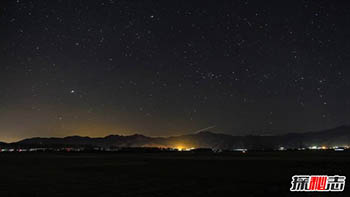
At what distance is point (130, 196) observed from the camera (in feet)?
69.8

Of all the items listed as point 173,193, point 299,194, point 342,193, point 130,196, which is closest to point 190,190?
point 173,193

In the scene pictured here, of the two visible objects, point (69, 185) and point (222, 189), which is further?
point (69, 185)

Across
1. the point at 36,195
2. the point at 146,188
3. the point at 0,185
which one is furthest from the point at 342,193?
the point at 0,185

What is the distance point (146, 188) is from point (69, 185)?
5.56 metres

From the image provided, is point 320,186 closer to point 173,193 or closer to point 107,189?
point 173,193

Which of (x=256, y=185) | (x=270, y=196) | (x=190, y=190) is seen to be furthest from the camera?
(x=256, y=185)

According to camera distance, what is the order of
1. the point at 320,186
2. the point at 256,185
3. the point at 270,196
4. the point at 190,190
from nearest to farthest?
the point at 270,196 → the point at 320,186 → the point at 190,190 → the point at 256,185

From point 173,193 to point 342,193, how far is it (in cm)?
915

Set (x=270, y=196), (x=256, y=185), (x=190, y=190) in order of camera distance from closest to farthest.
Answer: (x=270, y=196), (x=190, y=190), (x=256, y=185)

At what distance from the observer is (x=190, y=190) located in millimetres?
23531

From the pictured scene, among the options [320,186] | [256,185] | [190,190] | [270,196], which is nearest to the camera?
[270,196]

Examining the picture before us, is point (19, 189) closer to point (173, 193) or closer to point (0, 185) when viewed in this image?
point (0, 185)

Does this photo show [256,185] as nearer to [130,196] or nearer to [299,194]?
[299,194]

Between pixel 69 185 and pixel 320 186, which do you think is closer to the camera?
pixel 320 186
